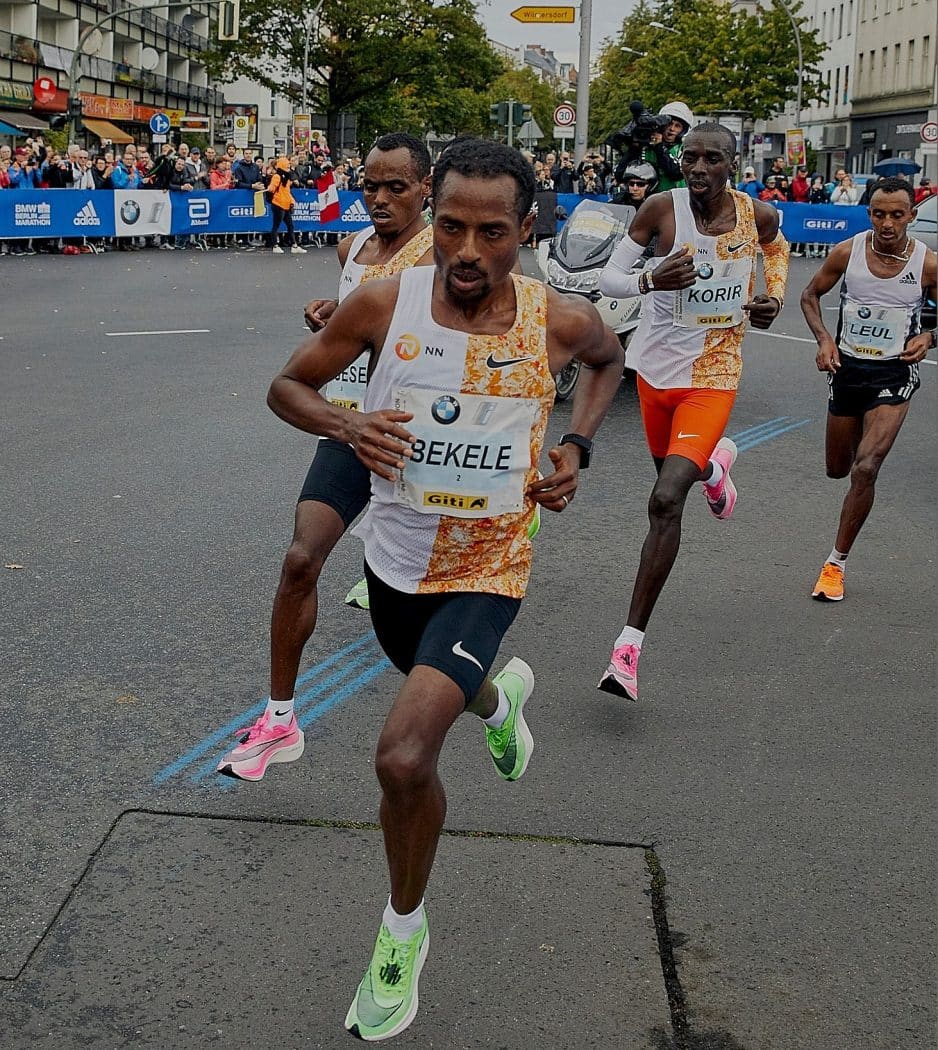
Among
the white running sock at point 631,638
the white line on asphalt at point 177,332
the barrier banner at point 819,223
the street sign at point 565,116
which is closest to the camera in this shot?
the white running sock at point 631,638

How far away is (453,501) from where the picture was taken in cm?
358

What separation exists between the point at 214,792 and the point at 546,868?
1095 millimetres

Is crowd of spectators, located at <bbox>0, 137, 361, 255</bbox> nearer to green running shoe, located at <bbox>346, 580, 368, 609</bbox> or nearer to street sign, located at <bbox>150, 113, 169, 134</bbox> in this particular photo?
street sign, located at <bbox>150, 113, 169, 134</bbox>

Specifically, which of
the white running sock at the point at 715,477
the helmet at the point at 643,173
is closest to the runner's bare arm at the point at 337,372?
the white running sock at the point at 715,477

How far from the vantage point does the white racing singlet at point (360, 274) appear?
17.9ft

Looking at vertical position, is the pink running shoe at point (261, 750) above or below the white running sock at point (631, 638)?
below

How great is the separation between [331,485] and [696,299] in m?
1.94

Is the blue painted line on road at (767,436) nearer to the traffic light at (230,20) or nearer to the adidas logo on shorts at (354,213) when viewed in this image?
the adidas logo on shorts at (354,213)

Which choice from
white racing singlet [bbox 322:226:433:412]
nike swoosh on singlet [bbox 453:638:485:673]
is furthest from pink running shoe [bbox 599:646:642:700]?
nike swoosh on singlet [bbox 453:638:485:673]

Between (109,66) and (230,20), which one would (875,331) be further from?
(109,66)

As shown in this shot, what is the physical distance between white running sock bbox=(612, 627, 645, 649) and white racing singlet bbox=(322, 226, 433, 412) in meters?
1.28

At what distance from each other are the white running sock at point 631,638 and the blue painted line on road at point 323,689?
97 cm

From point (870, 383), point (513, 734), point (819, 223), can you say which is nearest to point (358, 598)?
point (513, 734)

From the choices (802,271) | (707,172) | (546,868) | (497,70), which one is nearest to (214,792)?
(546,868)
